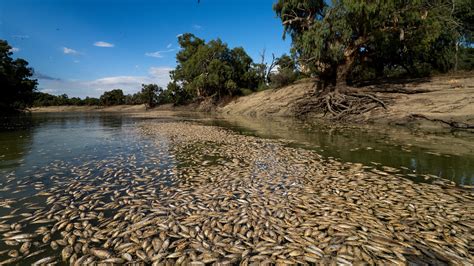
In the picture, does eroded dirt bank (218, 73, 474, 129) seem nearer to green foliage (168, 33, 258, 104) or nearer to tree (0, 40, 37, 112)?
green foliage (168, 33, 258, 104)

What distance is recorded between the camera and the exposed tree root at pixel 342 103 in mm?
27547

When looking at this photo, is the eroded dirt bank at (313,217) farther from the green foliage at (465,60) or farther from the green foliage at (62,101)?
the green foliage at (62,101)

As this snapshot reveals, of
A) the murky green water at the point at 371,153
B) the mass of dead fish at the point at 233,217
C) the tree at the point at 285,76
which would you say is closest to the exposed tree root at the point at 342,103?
the murky green water at the point at 371,153

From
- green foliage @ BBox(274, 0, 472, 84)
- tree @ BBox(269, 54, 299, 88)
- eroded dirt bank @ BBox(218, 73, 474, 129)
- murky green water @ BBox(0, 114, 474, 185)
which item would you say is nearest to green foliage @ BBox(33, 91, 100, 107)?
tree @ BBox(269, 54, 299, 88)

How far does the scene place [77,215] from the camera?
5.81 metres

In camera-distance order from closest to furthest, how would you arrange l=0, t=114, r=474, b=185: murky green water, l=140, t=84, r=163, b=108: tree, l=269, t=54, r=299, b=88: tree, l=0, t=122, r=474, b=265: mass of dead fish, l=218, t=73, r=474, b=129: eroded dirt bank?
l=0, t=122, r=474, b=265: mass of dead fish < l=0, t=114, r=474, b=185: murky green water < l=218, t=73, r=474, b=129: eroded dirt bank < l=269, t=54, r=299, b=88: tree < l=140, t=84, r=163, b=108: tree

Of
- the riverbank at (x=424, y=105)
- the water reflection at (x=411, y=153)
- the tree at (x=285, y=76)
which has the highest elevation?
the tree at (x=285, y=76)

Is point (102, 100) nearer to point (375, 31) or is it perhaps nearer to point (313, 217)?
point (375, 31)

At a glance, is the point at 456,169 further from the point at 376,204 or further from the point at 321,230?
the point at 321,230

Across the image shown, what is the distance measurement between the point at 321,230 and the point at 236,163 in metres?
5.78

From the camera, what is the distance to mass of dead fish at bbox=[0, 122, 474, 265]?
4336mm


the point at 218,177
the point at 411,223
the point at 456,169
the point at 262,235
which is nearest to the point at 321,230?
the point at 262,235

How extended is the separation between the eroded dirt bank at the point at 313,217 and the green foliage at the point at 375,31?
22250 millimetres

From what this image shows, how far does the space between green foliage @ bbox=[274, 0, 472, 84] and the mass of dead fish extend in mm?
22176
